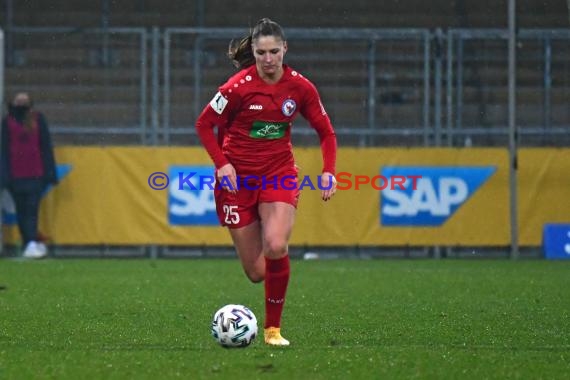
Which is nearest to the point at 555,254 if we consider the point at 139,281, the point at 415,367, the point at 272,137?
the point at 139,281

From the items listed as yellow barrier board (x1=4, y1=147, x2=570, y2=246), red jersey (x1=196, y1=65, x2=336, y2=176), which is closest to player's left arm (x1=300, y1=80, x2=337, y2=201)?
red jersey (x1=196, y1=65, x2=336, y2=176)

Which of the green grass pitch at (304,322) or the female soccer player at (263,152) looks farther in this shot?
the female soccer player at (263,152)

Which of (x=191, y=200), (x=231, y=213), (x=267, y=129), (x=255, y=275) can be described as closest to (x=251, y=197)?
(x=231, y=213)

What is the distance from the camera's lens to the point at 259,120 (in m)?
9.05

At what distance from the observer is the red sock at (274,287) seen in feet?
29.1

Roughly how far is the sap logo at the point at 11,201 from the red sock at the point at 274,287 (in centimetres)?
1028

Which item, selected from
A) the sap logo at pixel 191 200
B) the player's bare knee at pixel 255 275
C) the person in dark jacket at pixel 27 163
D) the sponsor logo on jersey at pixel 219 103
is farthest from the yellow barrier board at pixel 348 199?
the sponsor logo on jersey at pixel 219 103

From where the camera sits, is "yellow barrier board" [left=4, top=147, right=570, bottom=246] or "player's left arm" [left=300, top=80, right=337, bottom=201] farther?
"yellow barrier board" [left=4, top=147, right=570, bottom=246]

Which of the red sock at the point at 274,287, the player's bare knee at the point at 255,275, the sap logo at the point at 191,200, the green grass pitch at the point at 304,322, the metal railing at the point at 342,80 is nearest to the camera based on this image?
the green grass pitch at the point at 304,322

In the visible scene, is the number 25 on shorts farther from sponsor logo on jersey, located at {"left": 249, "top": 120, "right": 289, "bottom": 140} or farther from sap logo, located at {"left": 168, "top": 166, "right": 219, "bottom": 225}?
sap logo, located at {"left": 168, "top": 166, "right": 219, "bottom": 225}

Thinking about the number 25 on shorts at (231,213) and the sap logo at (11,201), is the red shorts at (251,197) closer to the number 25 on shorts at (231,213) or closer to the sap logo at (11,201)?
the number 25 on shorts at (231,213)

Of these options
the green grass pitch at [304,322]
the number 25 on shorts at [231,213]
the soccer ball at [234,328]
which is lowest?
the green grass pitch at [304,322]

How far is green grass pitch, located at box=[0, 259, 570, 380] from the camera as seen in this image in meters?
7.49

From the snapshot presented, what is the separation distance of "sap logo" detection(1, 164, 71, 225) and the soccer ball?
1065cm
